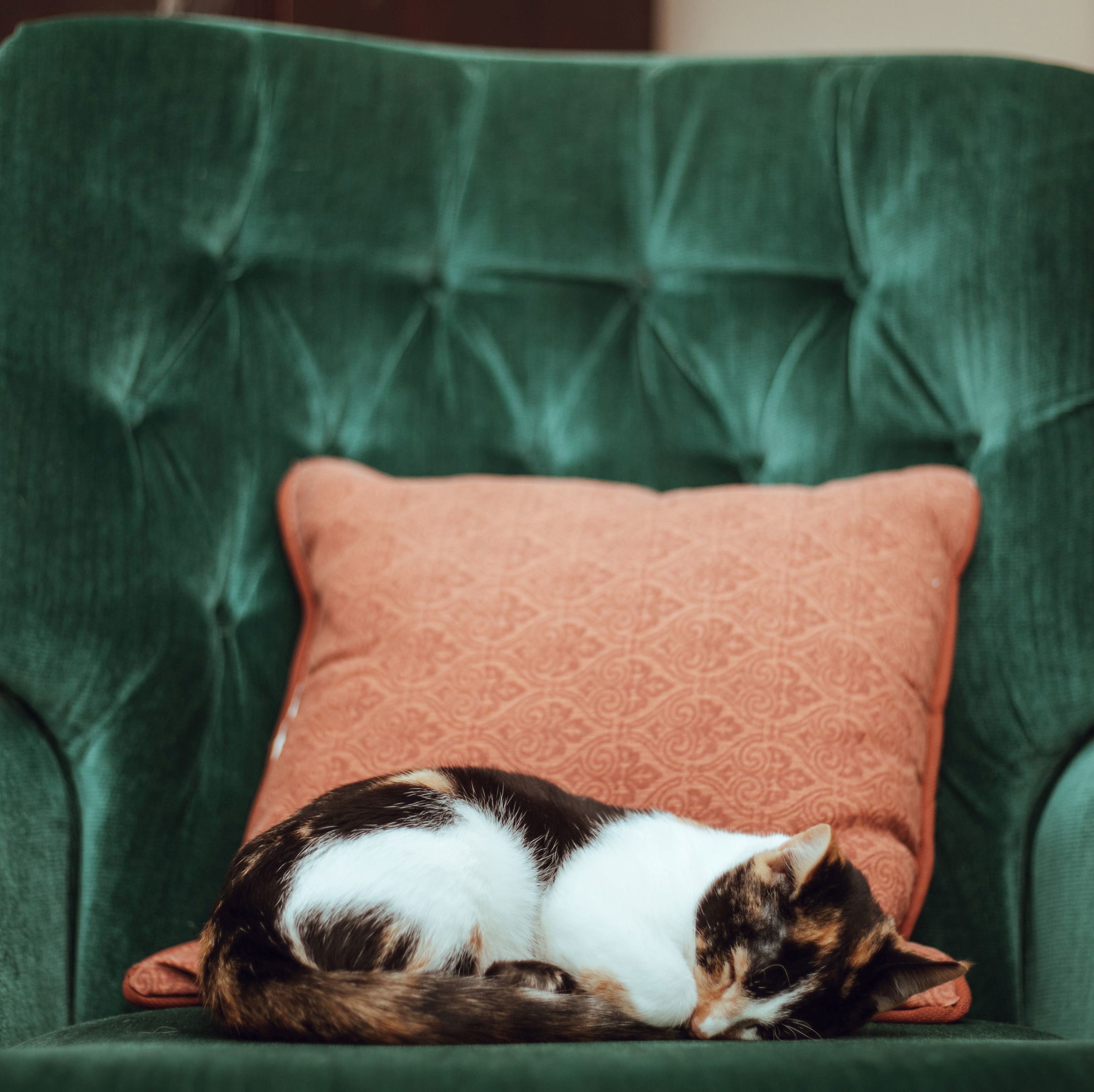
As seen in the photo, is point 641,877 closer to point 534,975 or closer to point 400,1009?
point 534,975

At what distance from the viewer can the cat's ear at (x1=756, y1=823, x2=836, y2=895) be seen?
649 mm

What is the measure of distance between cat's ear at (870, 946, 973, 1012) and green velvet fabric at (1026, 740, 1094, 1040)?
7.6 inches

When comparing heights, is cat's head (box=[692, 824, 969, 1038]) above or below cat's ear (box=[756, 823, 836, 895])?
below

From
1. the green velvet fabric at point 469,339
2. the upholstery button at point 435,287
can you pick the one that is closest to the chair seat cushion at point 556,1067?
the green velvet fabric at point 469,339

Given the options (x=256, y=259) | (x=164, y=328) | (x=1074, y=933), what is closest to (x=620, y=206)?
(x=256, y=259)

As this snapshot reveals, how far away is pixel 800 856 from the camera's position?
2.17 ft

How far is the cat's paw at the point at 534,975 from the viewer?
642 millimetres

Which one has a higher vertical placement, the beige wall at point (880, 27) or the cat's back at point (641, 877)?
the beige wall at point (880, 27)

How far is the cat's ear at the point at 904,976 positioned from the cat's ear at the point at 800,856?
90mm

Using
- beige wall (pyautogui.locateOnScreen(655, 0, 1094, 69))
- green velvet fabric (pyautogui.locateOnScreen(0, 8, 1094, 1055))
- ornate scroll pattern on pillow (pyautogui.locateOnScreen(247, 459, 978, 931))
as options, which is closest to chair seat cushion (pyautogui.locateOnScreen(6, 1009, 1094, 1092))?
ornate scroll pattern on pillow (pyautogui.locateOnScreen(247, 459, 978, 931))

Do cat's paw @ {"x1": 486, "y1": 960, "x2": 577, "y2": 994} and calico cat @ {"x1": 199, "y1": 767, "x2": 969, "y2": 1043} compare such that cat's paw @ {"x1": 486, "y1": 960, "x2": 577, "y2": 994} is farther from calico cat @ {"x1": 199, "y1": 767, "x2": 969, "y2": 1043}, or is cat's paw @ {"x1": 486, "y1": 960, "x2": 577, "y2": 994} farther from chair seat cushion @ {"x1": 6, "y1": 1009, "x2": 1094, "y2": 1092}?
chair seat cushion @ {"x1": 6, "y1": 1009, "x2": 1094, "y2": 1092}

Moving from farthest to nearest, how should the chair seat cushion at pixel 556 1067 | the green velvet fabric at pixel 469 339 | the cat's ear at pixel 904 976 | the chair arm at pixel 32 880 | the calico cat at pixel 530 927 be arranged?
the green velvet fabric at pixel 469 339
the chair arm at pixel 32 880
the cat's ear at pixel 904 976
the calico cat at pixel 530 927
the chair seat cushion at pixel 556 1067

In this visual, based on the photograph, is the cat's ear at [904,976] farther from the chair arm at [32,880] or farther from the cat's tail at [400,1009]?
the chair arm at [32,880]

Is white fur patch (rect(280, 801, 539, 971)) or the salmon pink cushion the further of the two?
the salmon pink cushion
